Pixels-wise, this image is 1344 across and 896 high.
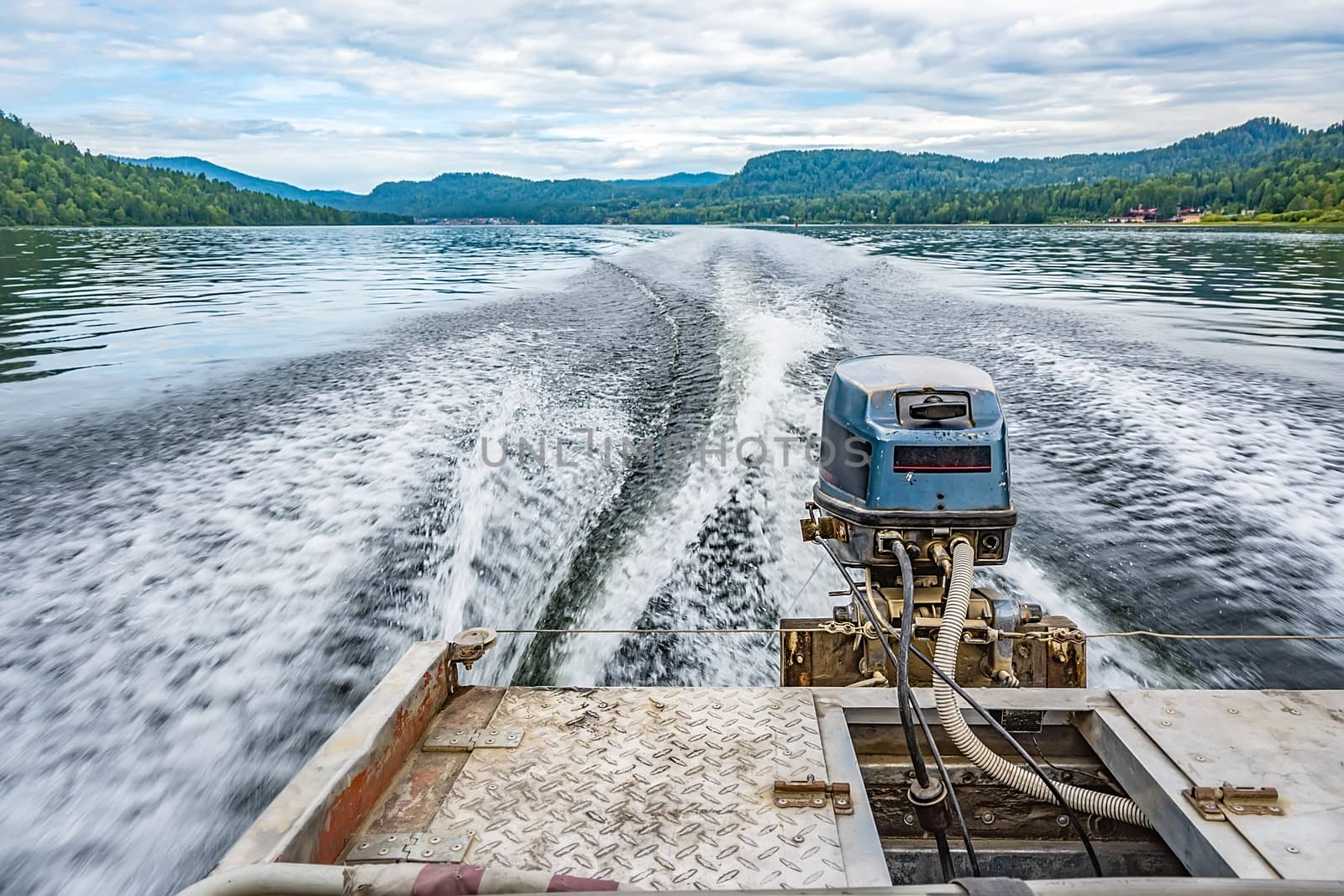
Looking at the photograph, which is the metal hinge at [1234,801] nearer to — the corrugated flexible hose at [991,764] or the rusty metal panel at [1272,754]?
the rusty metal panel at [1272,754]

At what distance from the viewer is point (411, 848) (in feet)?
8.08

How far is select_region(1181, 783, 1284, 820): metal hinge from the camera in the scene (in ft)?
8.08

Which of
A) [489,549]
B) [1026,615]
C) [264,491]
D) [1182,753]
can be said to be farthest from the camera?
[264,491]

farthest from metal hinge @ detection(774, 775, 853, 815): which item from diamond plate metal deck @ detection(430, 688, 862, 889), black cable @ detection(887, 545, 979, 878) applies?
black cable @ detection(887, 545, 979, 878)

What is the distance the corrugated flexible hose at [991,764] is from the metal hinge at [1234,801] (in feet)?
0.76

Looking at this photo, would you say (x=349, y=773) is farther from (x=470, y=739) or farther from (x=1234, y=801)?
(x=1234, y=801)

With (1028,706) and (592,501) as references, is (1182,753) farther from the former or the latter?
(592,501)

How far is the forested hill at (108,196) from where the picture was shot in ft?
307

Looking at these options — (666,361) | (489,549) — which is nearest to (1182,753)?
(489,549)

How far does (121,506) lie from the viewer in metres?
6.43

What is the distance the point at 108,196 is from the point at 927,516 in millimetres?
120609

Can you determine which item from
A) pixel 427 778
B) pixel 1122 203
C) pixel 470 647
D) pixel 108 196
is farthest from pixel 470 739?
pixel 108 196

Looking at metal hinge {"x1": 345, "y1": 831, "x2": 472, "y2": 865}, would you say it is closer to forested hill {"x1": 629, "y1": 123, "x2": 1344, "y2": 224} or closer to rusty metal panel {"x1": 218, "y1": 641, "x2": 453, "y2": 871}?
rusty metal panel {"x1": 218, "y1": 641, "x2": 453, "y2": 871}

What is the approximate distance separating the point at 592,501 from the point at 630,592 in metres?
1.52
